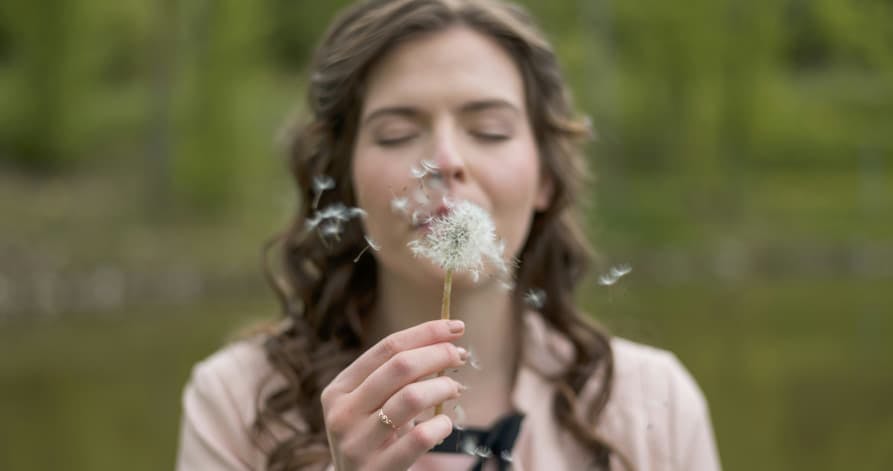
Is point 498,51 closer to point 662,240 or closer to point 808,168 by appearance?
point 662,240

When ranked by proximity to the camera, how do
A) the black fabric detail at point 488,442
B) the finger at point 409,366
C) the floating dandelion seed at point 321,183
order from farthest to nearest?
the floating dandelion seed at point 321,183 → the black fabric detail at point 488,442 → the finger at point 409,366

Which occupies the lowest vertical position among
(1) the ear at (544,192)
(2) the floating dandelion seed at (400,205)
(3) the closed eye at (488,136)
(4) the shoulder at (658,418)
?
(4) the shoulder at (658,418)

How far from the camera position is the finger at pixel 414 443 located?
1343 millimetres

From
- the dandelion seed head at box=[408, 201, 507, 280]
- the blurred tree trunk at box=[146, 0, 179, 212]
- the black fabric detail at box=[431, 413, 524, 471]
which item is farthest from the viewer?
the blurred tree trunk at box=[146, 0, 179, 212]

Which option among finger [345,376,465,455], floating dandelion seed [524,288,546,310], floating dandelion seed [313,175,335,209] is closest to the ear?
floating dandelion seed [524,288,546,310]

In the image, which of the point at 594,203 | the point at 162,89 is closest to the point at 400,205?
the point at 594,203

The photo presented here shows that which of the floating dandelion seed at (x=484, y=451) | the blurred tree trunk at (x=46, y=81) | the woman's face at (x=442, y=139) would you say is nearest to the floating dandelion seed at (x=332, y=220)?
the woman's face at (x=442, y=139)

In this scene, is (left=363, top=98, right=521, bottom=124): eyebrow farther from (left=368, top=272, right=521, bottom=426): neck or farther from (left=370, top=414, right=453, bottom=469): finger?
(left=370, top=414, right=453, bottom=469): finger

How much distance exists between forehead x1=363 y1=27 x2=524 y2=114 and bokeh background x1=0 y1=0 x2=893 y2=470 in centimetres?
60

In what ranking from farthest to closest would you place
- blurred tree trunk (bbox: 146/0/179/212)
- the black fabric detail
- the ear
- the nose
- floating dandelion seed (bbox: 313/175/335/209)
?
1. blurred tree trunk (bbox: 146/0/179/212)
2. the ear
3. floating dandelion seed (bbox: 313/175/335/209)
4. the black fabric detail
5. the nose

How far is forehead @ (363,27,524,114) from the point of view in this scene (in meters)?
1.90

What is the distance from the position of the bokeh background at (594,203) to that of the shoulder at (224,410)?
47cm

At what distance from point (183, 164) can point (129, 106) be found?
358 centimetres

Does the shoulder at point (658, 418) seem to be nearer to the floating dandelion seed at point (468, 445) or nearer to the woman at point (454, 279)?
the woman at point (454, 279)
